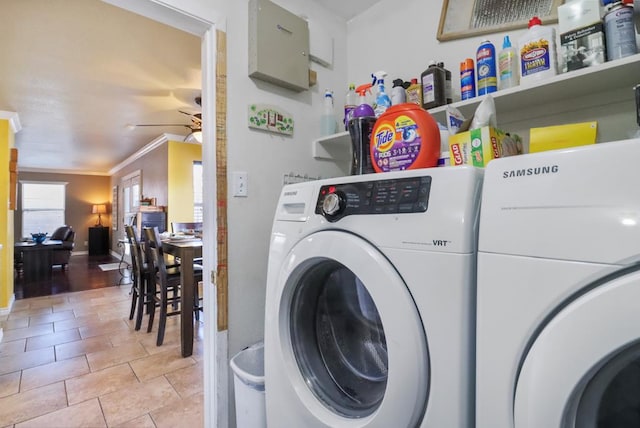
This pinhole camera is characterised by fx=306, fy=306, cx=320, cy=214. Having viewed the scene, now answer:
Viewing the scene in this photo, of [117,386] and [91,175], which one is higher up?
[91,175]

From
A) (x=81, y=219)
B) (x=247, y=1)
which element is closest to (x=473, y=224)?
(x=247, y=1)

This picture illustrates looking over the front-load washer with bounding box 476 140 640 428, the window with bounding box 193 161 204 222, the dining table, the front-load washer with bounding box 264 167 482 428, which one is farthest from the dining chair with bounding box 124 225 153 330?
the front-load washer with bounding box 476 140 640 428

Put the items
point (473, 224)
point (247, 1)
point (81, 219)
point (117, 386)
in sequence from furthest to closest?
point (81, 219) < point (117, 386) < point (247, 1) < point (473, 224)

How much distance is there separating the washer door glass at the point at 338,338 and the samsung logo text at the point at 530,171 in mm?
428

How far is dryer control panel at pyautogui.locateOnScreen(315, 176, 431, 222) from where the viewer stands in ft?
2.09

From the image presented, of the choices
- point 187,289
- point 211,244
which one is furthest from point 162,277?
point 211,244

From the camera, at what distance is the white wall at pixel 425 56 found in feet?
3.44

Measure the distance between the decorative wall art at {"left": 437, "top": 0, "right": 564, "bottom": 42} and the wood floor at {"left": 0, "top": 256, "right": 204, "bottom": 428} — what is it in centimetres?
236

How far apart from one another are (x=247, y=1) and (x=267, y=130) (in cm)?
59

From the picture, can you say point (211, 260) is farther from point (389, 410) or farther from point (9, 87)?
point (9, 87)

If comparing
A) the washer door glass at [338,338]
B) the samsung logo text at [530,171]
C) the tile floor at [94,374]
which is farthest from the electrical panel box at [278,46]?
the tile floor at [94,374]

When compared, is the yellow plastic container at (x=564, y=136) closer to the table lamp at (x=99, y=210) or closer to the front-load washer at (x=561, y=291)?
the front-load washer at (x=561, y=291)

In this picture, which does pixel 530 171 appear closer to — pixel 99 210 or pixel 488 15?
pixel 488 15

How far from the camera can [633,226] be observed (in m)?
0.39
